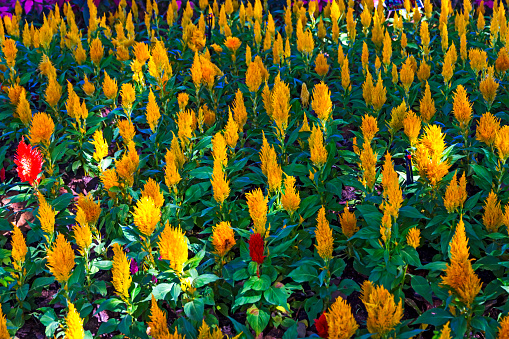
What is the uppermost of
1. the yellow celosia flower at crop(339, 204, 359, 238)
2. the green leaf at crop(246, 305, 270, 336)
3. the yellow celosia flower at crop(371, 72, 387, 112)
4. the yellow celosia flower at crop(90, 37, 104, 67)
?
the yellow celosia flower at crop(90, 37, 104, 67)

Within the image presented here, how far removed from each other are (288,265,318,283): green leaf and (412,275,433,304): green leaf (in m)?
0.55

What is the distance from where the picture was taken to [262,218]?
9.49ft

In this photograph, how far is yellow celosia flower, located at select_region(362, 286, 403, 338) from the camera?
2252mm

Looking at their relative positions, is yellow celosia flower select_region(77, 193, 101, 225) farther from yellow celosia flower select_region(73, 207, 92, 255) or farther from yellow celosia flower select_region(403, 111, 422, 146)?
yellow celosia flower select_region(403, 111, 422, 146)

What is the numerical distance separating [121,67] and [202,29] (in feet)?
3.29

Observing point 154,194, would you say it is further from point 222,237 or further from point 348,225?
point 348,225

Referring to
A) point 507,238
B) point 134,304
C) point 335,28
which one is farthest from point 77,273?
point 335,28

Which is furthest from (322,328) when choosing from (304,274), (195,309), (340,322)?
(195,309)

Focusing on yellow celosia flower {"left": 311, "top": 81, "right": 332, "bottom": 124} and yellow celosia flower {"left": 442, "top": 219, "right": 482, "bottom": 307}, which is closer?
yellow celosia flower {"left": 442, "top": 219, "right": 482, "bottom": 307}

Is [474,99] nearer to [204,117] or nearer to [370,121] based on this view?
[370,121]

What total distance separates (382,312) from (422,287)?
70 centimetres

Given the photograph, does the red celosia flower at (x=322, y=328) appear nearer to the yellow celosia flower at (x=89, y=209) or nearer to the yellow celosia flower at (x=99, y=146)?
the yellow celosia flower at (x=89, y=209)

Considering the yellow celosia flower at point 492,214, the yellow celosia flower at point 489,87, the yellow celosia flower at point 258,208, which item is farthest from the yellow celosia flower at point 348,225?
the yellow celosia flower at point 489,87

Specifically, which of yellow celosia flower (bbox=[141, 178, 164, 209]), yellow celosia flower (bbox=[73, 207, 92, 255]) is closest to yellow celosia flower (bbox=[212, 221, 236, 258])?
yellow celosia flower (bbox=[141, 178, 164, 209])
